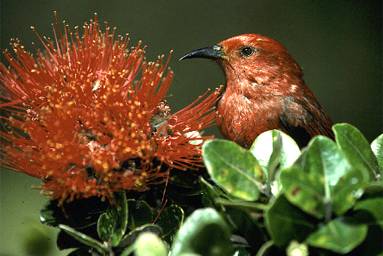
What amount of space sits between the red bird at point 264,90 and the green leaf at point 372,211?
1.02 m

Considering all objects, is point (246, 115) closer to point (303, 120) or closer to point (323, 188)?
point (303, 120)

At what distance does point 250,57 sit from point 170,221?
3.31 ft

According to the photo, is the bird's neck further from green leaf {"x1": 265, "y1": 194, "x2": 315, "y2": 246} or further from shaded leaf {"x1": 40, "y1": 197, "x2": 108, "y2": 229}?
green leaf {"x1": 265, "y1": 194, "x2": 315, "y2": 246}

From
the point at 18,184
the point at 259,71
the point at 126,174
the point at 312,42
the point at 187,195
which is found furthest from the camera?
the point at 312,42

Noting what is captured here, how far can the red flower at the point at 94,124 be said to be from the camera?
106 cm

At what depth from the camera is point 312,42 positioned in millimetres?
4484

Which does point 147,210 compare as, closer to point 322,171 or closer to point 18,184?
point 322,171

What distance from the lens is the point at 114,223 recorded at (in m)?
1.04

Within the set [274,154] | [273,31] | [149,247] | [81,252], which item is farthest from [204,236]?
[273,31]

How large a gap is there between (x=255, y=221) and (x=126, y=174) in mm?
244

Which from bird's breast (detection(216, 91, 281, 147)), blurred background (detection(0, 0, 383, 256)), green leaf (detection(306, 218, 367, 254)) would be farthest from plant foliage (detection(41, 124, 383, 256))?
blurred background (detection(0, 0, 383, 256))

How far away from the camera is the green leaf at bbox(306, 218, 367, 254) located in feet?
2.69

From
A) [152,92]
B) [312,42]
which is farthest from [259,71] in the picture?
[312,42]

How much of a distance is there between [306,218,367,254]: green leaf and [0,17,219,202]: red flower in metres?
0.32
